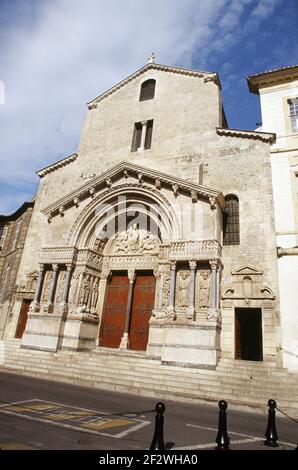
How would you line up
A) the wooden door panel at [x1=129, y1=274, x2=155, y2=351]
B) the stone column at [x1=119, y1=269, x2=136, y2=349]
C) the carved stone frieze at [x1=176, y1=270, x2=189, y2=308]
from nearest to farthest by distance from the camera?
the carved stone frieze at [x1=176, y1=270, x2=189, y2=308], the stone column at [x1=119, y1=269, x2=136, y2=349], the wooden door panel at [x1=129, y1=274, x2=155, y2=351]

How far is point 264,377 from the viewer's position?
1041 cm

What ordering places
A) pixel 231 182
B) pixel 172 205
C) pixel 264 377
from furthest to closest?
pixel 231 182, pixel 172 205, pixel 264 377

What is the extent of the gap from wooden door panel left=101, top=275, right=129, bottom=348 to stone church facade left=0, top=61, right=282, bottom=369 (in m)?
0.05

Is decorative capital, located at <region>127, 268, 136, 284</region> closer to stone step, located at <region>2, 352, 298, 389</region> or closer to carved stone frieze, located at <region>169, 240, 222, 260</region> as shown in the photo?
carved stone frieze, located at <region>169, 240, 222, 260</region>

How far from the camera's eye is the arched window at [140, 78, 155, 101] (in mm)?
19930

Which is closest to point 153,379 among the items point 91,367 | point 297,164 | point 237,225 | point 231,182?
point 91,367

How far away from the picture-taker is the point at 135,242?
15805 millimetres

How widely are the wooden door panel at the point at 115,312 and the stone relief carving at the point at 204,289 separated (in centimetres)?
424

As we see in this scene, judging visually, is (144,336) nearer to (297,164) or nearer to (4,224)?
(297,164)

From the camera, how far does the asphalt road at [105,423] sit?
177 inches

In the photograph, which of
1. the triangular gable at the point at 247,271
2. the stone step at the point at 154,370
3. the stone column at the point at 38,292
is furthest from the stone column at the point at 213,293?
the stone column at the point at 38,292

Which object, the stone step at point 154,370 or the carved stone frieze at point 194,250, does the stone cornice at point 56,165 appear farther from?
the stone step at point 154,370

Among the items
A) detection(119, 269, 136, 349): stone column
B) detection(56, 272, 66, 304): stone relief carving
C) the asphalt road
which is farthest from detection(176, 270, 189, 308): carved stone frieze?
detection(56, 272, 66, 304): stone relief carving
